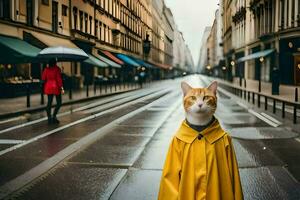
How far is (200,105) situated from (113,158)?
5.24 meters

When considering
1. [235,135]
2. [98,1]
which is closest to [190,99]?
[235,135]

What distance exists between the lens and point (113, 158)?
26.7ft

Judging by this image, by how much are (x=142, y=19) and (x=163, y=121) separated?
70.6 meters

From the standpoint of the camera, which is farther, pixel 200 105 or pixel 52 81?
pixel 52 81

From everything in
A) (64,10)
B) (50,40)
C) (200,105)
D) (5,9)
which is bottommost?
(200,105)

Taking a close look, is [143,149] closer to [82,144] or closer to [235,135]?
[82,144]

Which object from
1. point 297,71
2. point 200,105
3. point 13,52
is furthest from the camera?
point 297,71

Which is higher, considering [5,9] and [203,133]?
[5,9]

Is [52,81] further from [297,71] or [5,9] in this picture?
[297,71]

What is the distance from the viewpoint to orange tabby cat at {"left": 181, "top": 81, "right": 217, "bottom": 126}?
3.10m

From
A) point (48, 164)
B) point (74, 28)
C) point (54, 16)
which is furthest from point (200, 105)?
point (74, 28)

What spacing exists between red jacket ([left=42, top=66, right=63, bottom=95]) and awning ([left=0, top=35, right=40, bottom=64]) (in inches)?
375

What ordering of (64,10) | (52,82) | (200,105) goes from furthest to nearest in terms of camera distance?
1. (64,10)
2. (52,82)
3. (200,105)

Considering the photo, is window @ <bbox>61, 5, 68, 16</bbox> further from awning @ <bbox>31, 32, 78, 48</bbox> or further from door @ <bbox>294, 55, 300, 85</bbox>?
door @ <bbox>294, 55, 300, 85</bbox>
